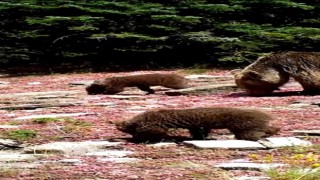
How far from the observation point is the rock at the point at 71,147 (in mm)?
6797

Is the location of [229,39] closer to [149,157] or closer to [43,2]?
[43,2]

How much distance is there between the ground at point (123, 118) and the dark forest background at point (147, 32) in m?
5.10

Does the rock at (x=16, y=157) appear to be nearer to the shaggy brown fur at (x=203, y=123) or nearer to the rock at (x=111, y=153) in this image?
the rock at (x=111, y=153)

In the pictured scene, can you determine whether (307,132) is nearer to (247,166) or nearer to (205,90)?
(247,166)

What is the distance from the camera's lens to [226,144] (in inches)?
270

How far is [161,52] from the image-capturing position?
23422 mm

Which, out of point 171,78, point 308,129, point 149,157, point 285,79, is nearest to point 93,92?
point 171,78

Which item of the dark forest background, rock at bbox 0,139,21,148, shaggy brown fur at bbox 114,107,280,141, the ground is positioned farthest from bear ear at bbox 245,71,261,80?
the dark forest background

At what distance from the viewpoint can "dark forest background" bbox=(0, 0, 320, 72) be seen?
2264 cm

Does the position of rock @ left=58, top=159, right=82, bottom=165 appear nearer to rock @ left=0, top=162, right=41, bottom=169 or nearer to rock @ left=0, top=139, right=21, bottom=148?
rock @ left=0, top=162, right=41, bottom=169

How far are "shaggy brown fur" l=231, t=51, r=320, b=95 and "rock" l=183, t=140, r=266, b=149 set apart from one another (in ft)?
20.7

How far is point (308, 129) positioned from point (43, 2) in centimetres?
1628

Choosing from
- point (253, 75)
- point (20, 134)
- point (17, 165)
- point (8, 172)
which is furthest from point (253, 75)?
point (8, 172)

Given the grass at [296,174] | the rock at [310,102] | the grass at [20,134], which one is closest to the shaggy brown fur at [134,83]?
the rock at [310,102]
